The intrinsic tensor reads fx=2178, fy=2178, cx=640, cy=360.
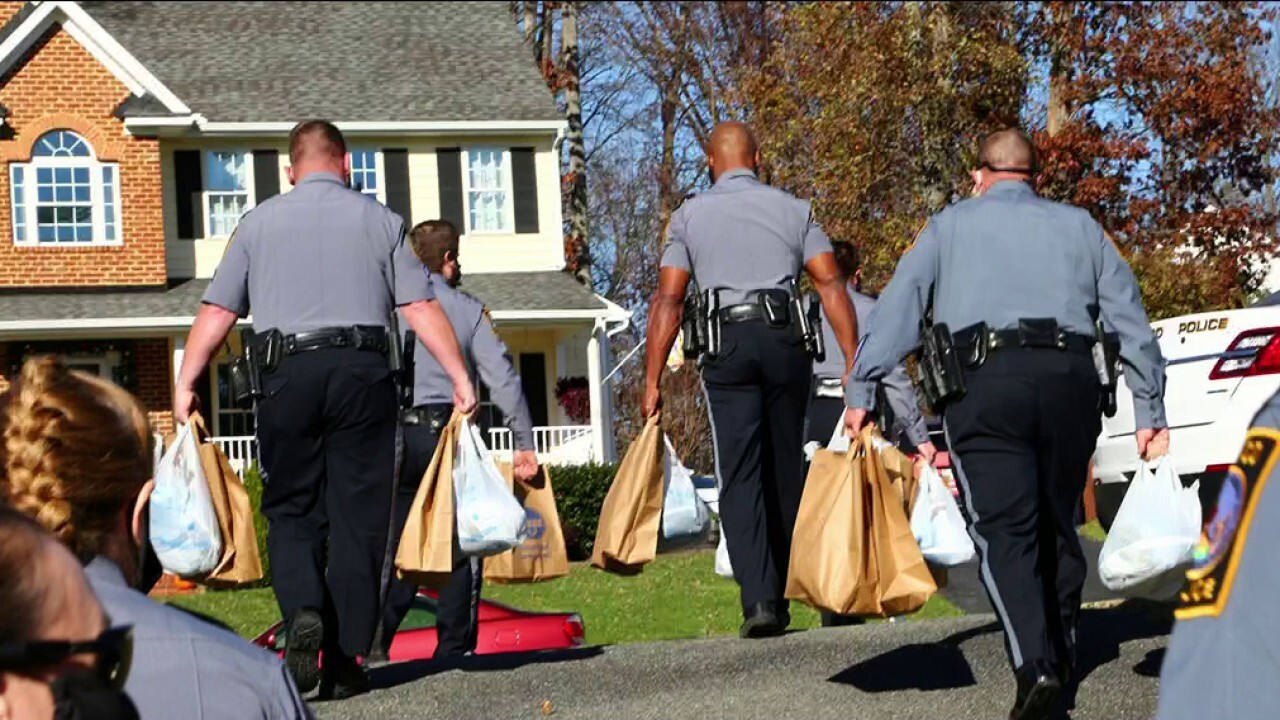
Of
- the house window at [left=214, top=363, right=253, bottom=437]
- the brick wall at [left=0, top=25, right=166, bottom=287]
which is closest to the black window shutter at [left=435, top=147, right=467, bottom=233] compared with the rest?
the house window at [left=214, top=363, right=253, bottom=437]

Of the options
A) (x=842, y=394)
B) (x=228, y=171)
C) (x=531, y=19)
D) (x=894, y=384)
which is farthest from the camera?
(x=531, y=19)

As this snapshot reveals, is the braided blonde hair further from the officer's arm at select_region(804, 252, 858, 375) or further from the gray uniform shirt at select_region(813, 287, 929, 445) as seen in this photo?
the gray uniform shirt at select_region(813, 287, 929, 445)

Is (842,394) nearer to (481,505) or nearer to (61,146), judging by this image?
(481,505)

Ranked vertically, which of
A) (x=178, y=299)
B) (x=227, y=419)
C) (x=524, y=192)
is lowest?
(x=227, y=419)

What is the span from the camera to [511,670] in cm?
826

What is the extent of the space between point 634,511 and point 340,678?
1497 mm

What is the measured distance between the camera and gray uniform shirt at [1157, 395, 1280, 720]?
2.63 m

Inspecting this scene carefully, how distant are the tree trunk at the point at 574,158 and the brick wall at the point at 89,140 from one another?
10.1 meters

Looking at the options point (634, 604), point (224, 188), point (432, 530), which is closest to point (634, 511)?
point (432, 530)

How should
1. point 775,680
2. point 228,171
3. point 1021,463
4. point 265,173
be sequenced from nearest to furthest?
point 1021,463 → point 775,680 → point 228,171 → point 265,173

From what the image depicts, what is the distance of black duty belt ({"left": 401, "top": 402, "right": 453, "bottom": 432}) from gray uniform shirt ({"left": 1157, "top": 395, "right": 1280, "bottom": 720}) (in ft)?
23.0

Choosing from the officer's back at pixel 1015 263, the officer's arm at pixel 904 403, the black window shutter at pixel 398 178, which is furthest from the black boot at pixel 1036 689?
the black window shutter at pixel 398 178

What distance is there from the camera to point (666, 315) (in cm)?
888

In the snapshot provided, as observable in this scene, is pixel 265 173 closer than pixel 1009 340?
No
